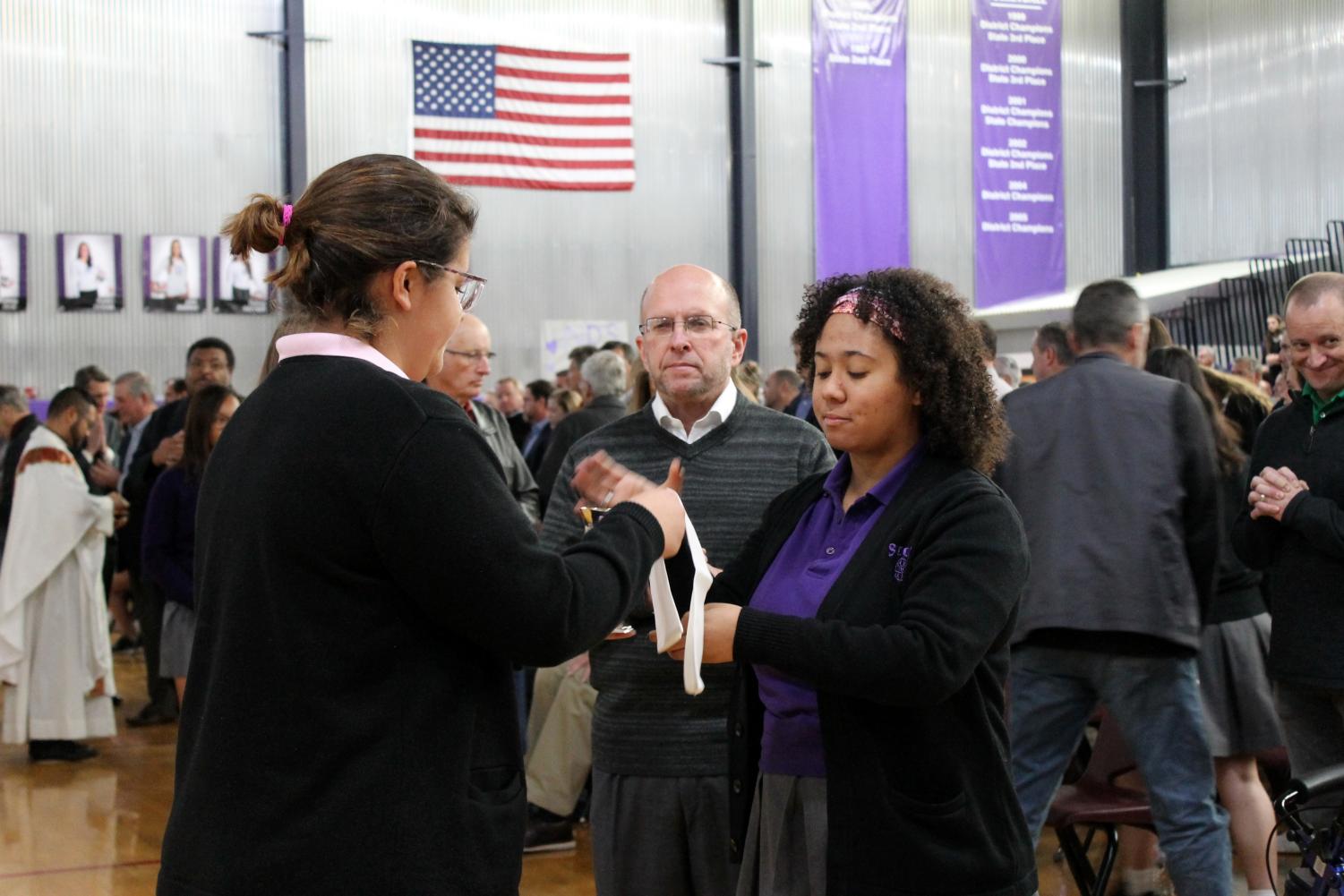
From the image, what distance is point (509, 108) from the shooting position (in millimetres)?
14992

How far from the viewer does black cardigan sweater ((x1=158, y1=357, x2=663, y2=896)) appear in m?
1.63

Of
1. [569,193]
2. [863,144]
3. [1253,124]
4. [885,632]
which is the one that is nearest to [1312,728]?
[885,632]

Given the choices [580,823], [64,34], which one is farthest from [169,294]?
[580,823]

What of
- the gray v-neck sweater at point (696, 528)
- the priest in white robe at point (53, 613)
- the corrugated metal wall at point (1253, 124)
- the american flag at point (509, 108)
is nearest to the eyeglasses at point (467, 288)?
the gray v-neck sweater at point (696, 528)

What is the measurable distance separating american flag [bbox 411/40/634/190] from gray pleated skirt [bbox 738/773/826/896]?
1306 cm

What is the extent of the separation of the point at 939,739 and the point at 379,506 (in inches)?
35.8

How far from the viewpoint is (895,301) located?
7.47 feet

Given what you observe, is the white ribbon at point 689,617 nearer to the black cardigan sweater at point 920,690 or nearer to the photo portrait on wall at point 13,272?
the black cardigan sweater at point 920,690

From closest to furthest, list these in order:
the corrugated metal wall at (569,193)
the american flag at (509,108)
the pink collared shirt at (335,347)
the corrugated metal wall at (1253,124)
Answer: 1. the pink collared shirt at (335,347)
2. the corrugated metal wall at (569,193)
3. the american flag at (509,108)
4. the corrugated metal wall at (1253,124)

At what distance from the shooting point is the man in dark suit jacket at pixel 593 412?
6.35 metres

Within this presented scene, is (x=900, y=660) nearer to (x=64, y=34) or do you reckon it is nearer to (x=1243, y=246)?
(x=64, y=34)

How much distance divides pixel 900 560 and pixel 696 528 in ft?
2.76

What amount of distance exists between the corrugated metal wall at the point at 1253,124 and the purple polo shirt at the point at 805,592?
1762cm

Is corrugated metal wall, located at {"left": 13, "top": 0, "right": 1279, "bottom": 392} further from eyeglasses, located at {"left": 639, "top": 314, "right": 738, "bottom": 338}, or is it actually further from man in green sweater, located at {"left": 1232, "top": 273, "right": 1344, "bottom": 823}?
man in green sweater, located at {"left": 1232, "top": 273, "right": 1344, "bottom": 823}
